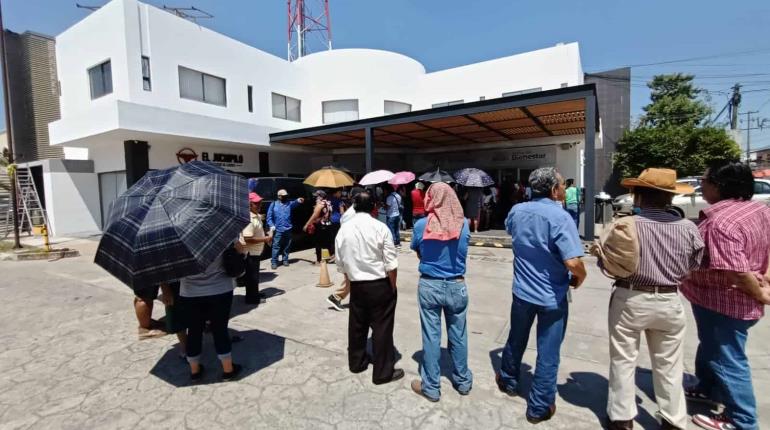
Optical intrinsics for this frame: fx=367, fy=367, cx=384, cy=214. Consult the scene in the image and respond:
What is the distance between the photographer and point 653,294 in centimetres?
233

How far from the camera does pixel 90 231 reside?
14461 mm

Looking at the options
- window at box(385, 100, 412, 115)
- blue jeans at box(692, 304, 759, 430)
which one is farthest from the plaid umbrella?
window at box(385, 100, 412, 115)

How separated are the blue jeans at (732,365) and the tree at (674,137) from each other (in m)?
20.3

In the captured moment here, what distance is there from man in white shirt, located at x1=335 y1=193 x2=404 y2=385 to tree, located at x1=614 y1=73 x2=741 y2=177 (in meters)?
21.4

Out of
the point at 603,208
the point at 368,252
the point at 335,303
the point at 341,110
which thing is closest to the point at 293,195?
the point at 335,303

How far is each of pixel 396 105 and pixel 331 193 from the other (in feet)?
36.7

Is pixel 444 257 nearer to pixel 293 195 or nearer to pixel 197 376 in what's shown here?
pixel 197 376

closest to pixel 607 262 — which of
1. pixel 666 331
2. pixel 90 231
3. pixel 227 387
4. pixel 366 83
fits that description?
pixel 666 331

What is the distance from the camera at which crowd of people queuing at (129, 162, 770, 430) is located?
2.34 m

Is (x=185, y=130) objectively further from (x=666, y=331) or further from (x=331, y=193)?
(x=666, y=331)

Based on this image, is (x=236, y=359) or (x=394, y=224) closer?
(x=236, y=359)

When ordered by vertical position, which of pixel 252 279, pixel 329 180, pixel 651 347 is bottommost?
pixel 252 279

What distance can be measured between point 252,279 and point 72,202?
13.3 metres

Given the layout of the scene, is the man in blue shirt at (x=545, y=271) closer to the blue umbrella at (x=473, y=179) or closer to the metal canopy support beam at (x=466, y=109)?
the metal canopy support beam at (x=466, y=109)
